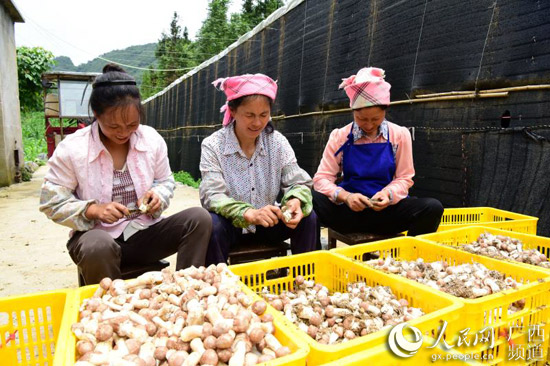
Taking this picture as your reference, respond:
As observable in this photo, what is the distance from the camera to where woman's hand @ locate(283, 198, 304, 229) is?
1.96m

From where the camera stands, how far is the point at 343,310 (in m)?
1.41

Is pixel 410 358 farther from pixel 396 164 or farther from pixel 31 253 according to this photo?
pixel 31 253

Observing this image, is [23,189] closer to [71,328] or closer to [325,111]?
[325,111]

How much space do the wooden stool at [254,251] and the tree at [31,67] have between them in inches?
632

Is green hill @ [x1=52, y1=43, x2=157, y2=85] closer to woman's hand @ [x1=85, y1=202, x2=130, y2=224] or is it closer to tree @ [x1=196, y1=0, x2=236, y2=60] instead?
tree @ [x1=196, y1=0, x2=236, y2=60]

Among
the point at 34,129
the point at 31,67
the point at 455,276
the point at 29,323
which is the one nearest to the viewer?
the point at 29,323

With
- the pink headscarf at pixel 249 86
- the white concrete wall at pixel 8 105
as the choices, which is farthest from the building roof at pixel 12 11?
the pink headscarf at pixel 249 86

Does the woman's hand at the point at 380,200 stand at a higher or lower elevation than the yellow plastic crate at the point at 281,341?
higher

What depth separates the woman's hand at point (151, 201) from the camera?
186cm

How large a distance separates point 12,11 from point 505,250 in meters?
11.8

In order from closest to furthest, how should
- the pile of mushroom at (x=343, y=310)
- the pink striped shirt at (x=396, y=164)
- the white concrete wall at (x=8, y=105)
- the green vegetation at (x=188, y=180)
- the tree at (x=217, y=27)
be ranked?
the pile of mushroom at (x=343, y=310), the pink striped shirt at (x=396, y=164), the white concrete wall at (x=8, y=105), the green vegetation at (x=188, y=180), the tree at (x=217, y=27)

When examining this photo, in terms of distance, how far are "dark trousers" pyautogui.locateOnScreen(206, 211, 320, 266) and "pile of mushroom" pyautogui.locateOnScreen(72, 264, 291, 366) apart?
576 mm

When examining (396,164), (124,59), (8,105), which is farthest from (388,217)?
(124,59)

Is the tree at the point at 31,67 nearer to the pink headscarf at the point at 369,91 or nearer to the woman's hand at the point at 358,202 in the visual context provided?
the pink headscarf at the point at 369,91
